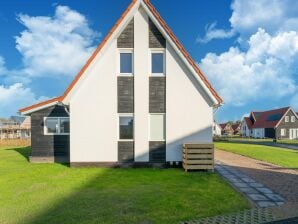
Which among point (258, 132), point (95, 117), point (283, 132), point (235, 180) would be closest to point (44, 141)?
point (95, 117)

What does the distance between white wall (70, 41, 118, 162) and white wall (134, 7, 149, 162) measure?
3.92ft

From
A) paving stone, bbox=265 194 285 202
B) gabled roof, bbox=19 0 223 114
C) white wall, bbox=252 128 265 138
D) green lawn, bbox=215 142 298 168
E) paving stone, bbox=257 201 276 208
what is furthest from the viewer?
white wall, bbox=252 128 265 138

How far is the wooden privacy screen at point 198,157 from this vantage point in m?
14.2

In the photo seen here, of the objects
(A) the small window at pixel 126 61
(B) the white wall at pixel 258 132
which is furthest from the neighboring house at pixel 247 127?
(A) the small window at pixel 126 61

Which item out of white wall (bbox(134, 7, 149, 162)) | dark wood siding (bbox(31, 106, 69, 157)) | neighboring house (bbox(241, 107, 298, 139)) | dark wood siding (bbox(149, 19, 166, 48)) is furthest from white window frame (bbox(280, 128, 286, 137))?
dark wood siding (bbox(31, 106, 69, 157))

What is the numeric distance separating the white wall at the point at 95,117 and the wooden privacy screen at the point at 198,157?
12.8 feet

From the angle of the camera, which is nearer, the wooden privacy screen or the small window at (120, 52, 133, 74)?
the wooden privacy screen

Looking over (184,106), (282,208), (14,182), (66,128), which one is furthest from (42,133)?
(282,208)

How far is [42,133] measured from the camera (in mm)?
18797

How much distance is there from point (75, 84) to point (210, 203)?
9844 millimetres

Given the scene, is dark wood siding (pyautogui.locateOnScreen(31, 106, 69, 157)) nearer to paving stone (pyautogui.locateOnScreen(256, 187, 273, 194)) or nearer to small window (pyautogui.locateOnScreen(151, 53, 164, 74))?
small window (pyautogui.locateOnScreen(151, 53, 164, 74))

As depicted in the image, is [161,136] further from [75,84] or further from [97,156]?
[75,84]

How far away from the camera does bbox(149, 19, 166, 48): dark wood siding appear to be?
1572cm

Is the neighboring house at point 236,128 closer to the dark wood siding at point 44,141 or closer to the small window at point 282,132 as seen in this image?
the small window at point 282,132
